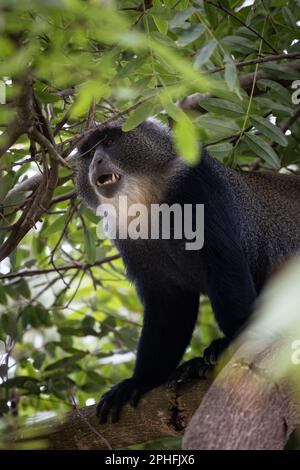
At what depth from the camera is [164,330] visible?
18.4 ft

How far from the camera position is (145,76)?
13.6 ft

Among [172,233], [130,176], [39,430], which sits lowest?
[39,430]

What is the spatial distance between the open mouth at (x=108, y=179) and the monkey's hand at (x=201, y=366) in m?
1.31

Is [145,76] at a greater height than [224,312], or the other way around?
[145,76]

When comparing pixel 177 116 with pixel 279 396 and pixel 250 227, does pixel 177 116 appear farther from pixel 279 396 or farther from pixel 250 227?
pixel 250 227

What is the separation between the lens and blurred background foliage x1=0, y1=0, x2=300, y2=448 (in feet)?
9.04

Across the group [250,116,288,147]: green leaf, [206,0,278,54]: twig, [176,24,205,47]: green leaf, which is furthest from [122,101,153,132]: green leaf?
[206,0,278,54]: twig

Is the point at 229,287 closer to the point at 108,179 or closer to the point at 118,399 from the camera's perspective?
the point at 118,399

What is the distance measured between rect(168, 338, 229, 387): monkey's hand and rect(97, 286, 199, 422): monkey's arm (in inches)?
29.8

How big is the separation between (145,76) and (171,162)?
1.31 m

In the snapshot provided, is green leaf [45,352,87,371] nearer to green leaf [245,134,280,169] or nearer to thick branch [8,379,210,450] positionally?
thick branch [8,379,210,450]

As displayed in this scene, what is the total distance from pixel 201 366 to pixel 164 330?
40.6 inches
